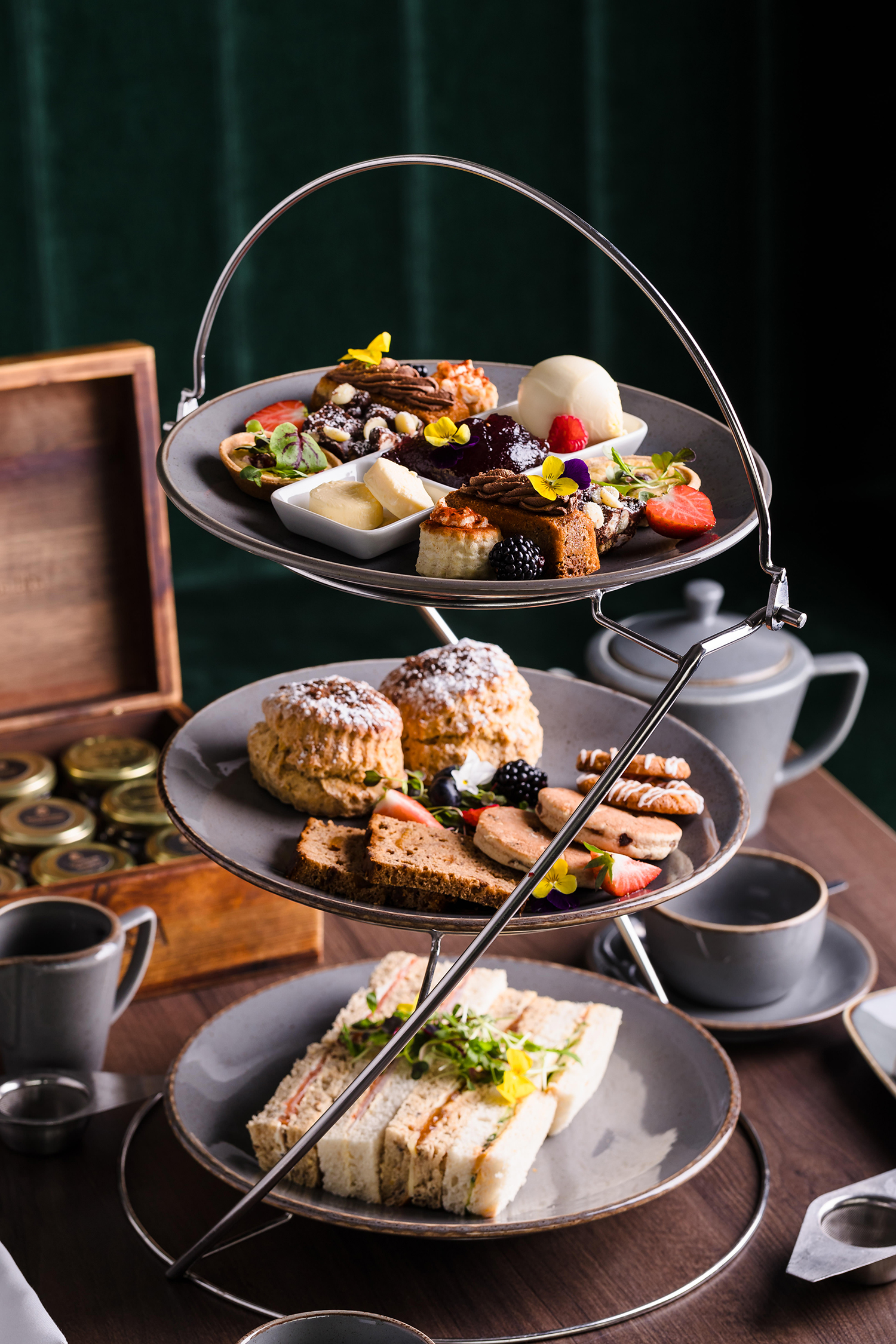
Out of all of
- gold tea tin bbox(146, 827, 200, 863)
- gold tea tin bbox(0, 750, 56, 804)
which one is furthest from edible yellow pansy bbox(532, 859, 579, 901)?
gold tea tin bbox(0, 750, 56, 804)

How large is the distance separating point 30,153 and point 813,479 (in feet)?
6.89

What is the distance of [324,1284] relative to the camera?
1.13 metres

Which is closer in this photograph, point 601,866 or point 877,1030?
point 601,866

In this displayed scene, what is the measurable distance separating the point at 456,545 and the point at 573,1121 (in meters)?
0.59

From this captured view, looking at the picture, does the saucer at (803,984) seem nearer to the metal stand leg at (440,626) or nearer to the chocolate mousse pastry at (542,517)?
the metal stand leg at (440,626)

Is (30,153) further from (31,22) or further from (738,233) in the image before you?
(738,233)

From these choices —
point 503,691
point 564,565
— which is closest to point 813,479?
point 503,691

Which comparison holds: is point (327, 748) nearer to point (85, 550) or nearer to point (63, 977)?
point (63, 977)

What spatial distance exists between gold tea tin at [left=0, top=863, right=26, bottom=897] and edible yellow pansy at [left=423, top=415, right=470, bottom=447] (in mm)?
779

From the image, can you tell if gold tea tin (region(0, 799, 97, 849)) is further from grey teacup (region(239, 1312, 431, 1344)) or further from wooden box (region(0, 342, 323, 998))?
grey teacup (region(239, 1312, 431, 1344))

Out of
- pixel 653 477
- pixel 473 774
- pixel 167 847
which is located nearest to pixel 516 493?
pixel 653 477

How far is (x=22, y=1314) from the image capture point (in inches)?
40.2

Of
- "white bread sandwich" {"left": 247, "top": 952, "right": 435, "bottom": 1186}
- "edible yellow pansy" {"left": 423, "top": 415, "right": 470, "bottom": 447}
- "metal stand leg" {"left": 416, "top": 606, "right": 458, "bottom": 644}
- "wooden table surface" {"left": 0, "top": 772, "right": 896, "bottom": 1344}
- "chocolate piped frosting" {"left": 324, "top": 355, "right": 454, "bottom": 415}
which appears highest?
"chocolate piped frosting" {"left": 324, "top": 355, "right": 454, "bottom": 415}

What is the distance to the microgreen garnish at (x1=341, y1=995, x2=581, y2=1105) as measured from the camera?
121cm
